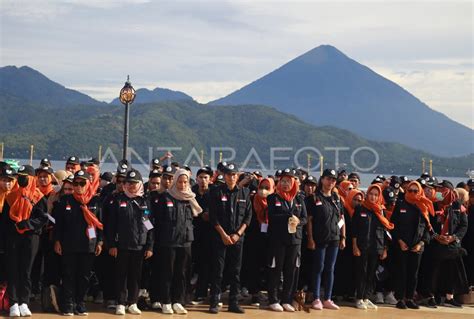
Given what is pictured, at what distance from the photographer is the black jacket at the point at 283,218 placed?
925 centimetres

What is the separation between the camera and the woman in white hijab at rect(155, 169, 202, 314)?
8.88 metres

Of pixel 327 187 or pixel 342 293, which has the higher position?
pixel 327 187

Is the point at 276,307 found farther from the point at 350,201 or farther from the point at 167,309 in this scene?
the point at 350,201

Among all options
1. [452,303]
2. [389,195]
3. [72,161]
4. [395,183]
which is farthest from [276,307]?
[72,161]

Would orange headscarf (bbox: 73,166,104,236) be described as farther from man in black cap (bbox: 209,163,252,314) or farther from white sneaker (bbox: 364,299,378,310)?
white sneaker (bbox: 364,299,378,310)

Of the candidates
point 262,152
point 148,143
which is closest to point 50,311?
point 148,143

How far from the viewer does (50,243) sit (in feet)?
28.9

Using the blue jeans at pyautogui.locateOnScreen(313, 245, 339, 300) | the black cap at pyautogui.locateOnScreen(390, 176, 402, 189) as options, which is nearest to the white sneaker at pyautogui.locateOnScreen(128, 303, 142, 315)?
the blue jeans at pyautogui.locateOnScreen(313, 245, 339, 300)

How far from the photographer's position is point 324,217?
956cm

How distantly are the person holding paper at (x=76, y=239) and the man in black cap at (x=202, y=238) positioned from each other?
1646mm

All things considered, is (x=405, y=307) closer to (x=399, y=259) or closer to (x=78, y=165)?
(x=399, y=259)

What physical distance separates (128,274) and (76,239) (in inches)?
32.2

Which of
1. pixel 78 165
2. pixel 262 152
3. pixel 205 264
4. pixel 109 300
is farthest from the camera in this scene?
pixel 262 152

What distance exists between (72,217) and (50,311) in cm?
121
